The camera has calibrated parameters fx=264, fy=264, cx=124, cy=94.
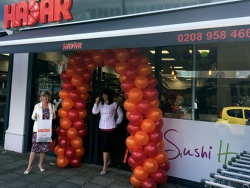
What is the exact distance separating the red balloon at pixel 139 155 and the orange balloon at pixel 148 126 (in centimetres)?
36

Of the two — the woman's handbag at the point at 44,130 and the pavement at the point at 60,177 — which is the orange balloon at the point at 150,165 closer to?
the pavement at the point at 60,177

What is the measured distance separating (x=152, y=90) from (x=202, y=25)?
4.80 feet

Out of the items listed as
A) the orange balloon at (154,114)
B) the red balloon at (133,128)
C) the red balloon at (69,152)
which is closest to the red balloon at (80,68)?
the red balloon at (69,152)

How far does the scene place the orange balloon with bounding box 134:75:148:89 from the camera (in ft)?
14.7

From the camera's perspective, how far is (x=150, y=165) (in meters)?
4.36

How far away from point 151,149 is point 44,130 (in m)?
2.21

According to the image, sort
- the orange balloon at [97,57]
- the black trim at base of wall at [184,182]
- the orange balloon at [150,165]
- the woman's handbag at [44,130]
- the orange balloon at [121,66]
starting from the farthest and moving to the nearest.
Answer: the woman's handbag at [44,130]
the orange balloon at [97,57]
the black trim at base of wall at [184,182]
the orange balloon at [121,66]
the orange balloon at [150,165]

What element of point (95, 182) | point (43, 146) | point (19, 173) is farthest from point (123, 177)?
point (19, 173)

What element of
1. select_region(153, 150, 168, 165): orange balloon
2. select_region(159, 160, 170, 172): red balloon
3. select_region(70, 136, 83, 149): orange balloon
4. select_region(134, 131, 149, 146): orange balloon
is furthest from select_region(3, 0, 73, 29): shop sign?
select_region(159, 160, 170, 172): red balloon

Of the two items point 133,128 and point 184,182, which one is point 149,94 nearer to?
point 133,128

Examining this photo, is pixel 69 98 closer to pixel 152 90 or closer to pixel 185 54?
pixel 152 90

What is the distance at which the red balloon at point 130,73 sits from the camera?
4588mm

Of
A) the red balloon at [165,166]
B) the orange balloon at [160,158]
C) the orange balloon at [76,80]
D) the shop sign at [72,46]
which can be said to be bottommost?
the red balloon at [165,166]

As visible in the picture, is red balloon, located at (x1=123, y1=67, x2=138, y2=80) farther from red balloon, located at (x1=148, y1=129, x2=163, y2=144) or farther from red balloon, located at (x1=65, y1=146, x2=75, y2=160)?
red balloon, located at (x1=65, y1=146, x2=75, y2=160)
